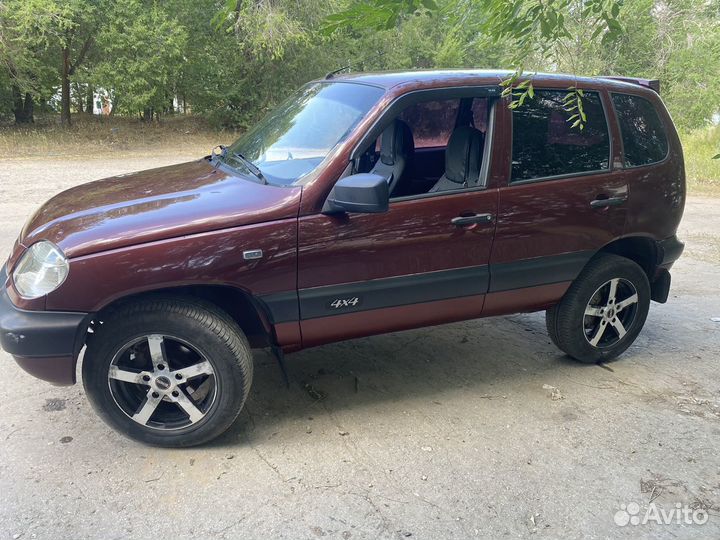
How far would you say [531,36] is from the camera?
2.62 metres

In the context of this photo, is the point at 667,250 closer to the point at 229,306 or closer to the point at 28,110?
the point at 229,306

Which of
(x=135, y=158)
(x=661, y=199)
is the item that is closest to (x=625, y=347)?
(x=661, y=199)

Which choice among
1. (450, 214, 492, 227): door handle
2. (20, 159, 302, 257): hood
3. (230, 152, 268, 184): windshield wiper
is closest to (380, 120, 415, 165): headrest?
(450, 214, 492, 227): door handle

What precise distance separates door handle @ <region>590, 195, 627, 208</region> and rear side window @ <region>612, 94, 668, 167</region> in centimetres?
26

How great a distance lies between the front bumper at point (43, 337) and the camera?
2920mm

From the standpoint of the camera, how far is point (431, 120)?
4.25m

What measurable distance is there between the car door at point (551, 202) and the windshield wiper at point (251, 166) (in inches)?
56.3

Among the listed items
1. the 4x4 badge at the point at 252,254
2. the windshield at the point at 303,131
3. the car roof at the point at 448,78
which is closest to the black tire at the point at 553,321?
the car roof at the point at 448,78

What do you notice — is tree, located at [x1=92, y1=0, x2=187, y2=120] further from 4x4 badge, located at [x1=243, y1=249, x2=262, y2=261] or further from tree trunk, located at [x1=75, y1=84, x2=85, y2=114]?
4x4 badge, located at [x1=243, y1=249, x2=262, y2=261]

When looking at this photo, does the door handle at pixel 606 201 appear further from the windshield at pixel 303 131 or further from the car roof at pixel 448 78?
the windshield at pixel 303 131

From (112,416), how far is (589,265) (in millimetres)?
3122

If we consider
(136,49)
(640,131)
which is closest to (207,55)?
(136,49)

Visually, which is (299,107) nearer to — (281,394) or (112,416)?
(281,394)

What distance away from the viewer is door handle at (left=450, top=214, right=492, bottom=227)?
3586mm
